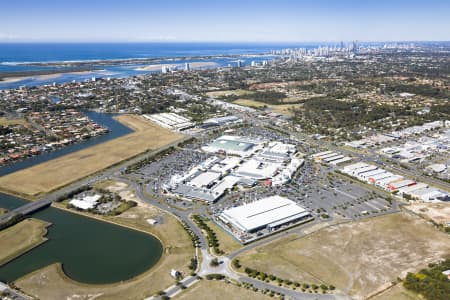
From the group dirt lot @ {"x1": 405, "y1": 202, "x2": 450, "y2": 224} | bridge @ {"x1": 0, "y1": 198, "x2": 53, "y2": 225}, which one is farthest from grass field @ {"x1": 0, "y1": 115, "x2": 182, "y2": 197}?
dirt lot @ {"x1": 405, "y1": 202, "x2": 450, "y2": 224}

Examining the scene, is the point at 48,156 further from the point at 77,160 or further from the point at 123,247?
the point at 123,247

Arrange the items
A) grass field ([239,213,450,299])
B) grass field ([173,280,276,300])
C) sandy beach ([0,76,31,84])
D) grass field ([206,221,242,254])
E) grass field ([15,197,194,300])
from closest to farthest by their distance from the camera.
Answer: grass field ([173,280,276,300]) < grass field ([15,197,194,300]) < grass field ([239,213,450,299]) < grass field ([206,221,242,254]) < sandy beach ([0,76,31,84])

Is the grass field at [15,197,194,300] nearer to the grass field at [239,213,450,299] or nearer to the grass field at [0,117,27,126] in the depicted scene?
the grass field at [239,213,450,299]

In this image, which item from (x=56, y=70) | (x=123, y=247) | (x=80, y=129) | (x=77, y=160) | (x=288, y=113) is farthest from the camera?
(x=56, y=70)

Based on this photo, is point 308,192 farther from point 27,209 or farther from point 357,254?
point 27,209

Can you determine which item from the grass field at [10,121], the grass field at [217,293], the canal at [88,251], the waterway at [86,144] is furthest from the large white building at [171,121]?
the grass field at [217,293]

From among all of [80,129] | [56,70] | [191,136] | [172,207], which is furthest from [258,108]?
[56,70]

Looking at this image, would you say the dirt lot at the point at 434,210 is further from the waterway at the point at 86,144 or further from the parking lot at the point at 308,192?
the waterway at the point at 86,144

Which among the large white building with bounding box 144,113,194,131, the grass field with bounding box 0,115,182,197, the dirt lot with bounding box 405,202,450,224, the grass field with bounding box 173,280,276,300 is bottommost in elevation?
the grass field with bounding box 173,280,276,300
